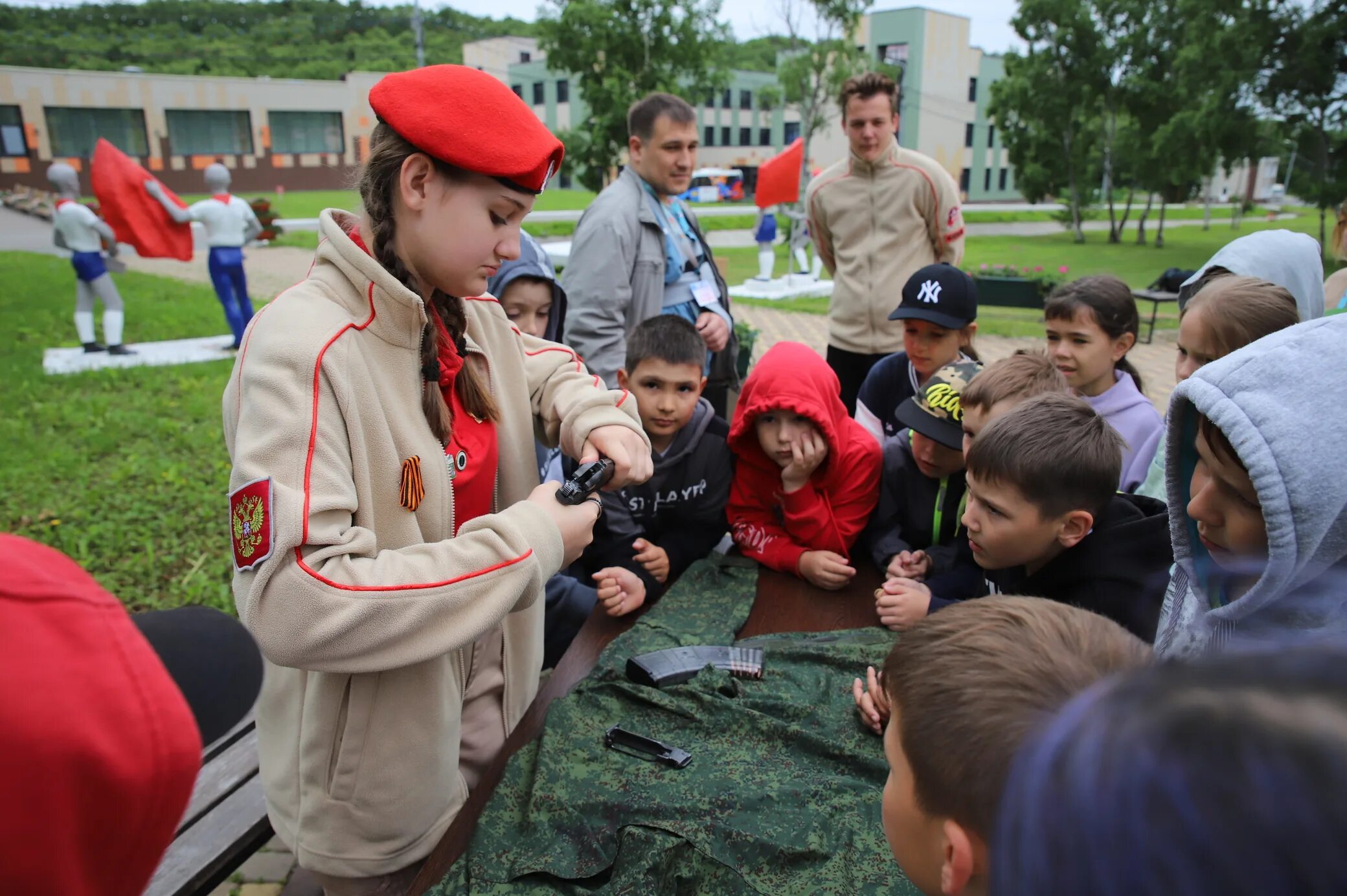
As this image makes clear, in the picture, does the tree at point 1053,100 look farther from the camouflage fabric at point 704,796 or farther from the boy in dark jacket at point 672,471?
the camouflage fabric at point 704,796

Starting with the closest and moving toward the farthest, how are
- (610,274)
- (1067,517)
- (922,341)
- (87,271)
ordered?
(1067,517) → (922,341) → (610,274) → (87,271)

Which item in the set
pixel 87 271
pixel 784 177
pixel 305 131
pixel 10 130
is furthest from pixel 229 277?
pixel 305 131

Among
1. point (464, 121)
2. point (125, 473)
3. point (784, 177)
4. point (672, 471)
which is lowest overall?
point (125, 473)

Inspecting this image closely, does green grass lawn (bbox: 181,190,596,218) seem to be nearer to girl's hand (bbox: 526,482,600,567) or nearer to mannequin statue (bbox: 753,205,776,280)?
mannequin statue (bbox: 753,205,776,280)

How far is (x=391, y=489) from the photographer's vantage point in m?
1.33

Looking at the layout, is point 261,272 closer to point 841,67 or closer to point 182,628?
point 841,67

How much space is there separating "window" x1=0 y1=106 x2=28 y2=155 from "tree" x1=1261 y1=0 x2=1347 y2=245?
4356cm

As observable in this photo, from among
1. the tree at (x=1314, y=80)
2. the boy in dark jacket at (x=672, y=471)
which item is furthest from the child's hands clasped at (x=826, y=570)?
the tree at (x=1314, y=80)

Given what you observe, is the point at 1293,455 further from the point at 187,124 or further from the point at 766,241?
the point at 187,124

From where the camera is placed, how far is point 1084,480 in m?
1.81

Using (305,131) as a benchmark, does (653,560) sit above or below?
below

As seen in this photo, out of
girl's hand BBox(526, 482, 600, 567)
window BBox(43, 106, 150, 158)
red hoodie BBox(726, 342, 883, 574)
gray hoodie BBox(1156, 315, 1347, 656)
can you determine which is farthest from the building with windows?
gray hoodie BBox(1156, 315, 1347, 656)

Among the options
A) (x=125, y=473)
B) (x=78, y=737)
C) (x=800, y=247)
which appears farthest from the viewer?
(x=800, y=247)

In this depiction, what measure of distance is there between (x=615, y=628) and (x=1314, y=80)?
688 inches
